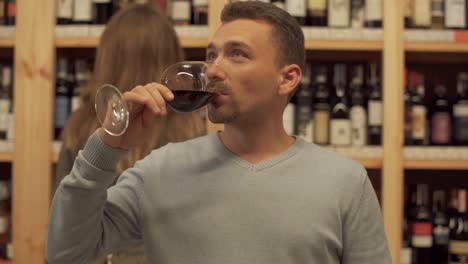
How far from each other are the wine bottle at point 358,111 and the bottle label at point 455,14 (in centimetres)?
33

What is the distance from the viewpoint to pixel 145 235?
3.96 feet

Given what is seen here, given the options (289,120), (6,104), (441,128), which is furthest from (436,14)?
→ (6,104)

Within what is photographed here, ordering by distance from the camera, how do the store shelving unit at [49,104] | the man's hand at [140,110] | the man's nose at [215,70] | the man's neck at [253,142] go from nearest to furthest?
1. the man's hand at [140,110]
2. the man's nose at [215,70]
3. the man's neck at [253,142]
4. the store shelving unit at [49,104]

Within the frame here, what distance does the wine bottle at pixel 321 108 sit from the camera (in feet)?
7.73

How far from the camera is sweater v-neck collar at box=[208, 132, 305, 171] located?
1227mm

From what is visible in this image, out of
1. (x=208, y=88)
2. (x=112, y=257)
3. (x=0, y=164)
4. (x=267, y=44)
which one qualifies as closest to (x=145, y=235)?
(x=208, y=88)

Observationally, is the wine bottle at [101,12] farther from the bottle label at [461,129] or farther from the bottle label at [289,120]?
the bottle label at [461,129]

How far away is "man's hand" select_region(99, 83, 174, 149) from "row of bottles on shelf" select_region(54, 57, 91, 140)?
4.23 feet

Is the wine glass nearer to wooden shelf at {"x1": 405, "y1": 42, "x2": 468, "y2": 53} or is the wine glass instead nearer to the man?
the man

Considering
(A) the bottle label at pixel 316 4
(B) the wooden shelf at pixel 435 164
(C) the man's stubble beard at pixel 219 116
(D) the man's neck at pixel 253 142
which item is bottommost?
(B) the wooden shelf at pixel 435 164

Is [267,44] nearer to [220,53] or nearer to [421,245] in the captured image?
[220,53]

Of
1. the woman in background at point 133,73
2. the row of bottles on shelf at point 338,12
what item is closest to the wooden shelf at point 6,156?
the woman in background at point 133,73

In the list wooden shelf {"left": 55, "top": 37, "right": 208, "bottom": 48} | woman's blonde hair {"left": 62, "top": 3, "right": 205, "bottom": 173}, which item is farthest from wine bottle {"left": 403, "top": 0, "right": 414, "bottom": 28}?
woman's blonde hair {"left": 62, "top": 3, "right": 205, "bottom": 173}

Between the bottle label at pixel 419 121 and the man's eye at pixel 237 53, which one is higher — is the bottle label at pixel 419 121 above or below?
below
